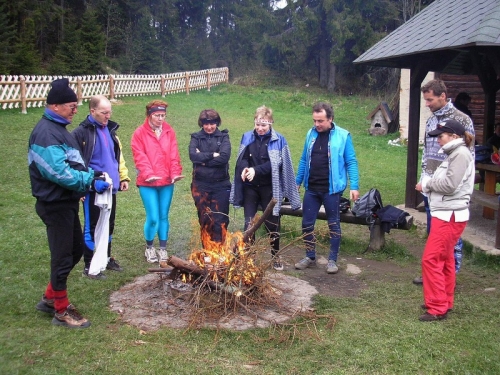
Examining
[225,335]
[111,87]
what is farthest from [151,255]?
[111,87]

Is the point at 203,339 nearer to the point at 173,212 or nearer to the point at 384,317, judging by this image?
the point at 384,317

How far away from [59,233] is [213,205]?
7.23 feet

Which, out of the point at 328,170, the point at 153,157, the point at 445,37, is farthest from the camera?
the point at 445,37

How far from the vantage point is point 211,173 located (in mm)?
6121

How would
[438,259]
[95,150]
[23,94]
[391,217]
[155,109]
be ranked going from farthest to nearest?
[23,94] < [391,217] < [155,109] < [95,150] < [438,259]

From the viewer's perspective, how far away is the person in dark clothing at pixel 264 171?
5977 millimetres

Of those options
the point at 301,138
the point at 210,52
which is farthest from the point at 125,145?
the point at 210,52

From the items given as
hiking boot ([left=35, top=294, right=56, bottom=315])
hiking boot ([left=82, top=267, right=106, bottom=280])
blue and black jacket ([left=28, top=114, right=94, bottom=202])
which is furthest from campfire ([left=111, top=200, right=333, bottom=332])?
blue and black jacket ([left=28, top=114, right=94, bottom=202])

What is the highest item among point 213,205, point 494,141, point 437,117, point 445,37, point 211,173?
point 445,37

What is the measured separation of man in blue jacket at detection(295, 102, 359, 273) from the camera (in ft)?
19.9

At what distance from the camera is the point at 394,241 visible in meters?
7.61

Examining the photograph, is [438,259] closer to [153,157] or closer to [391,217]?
[391,217]

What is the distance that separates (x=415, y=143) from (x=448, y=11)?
6.65 feet

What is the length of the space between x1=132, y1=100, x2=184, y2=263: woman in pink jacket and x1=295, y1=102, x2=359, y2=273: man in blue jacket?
1505 millimetres
